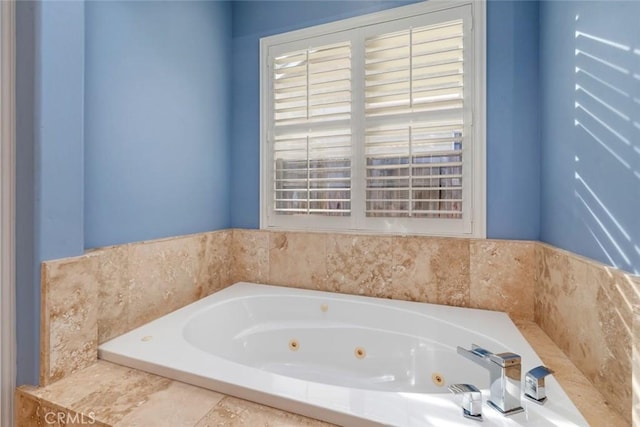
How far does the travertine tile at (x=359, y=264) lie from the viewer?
174 cm

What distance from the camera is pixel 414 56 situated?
5.54 ft

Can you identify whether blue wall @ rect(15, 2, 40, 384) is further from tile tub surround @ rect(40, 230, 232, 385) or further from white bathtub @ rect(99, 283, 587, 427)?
white bathtub @ rect(99, 283, 587, 427)

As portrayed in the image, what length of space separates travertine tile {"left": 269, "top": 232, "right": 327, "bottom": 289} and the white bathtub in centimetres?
8

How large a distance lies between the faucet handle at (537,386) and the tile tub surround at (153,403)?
0.10 metres

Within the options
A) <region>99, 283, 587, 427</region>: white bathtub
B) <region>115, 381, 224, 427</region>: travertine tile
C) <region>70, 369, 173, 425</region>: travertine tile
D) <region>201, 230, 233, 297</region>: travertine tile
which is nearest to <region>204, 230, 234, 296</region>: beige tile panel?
<region>201, 230, 233, 297</region>: travertine tile

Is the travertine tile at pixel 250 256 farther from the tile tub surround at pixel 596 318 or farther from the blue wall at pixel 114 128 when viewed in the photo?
the tile tub surround at pixel 596 318

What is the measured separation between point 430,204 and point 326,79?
982 millimetres

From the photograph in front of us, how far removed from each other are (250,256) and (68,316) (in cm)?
109

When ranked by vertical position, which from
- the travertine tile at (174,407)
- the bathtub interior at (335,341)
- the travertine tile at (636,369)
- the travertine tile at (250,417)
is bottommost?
the bathtub interior at (335,341)

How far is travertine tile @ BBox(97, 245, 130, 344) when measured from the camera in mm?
1230

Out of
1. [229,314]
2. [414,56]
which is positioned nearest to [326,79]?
[414,56]

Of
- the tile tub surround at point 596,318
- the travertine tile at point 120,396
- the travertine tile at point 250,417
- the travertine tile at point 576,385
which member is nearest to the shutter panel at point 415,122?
the tile tub surround at point 596,318

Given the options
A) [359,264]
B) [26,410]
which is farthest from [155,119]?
[359,264]
